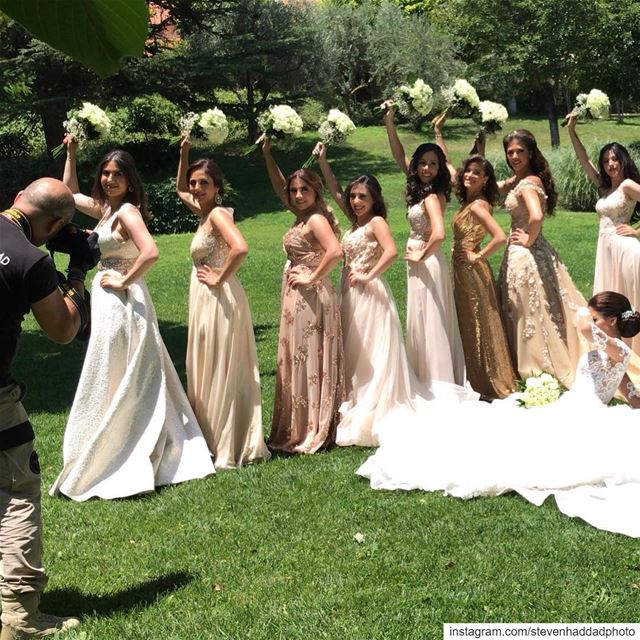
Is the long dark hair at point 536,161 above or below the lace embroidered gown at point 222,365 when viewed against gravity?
above

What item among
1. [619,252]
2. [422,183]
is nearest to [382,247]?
[422,183]

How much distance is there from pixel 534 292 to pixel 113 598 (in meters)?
5.25

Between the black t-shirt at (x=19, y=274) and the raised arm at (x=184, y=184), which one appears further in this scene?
the raised arm at (x=184, y=184)

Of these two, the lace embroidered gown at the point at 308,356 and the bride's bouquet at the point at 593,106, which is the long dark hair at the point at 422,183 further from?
the bride's bouquet at the point at 593,106

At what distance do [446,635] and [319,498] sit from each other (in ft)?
6.25

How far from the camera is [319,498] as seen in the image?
5688mm

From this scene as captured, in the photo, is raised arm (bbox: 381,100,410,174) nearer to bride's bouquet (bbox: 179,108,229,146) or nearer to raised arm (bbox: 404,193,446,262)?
raised arm (bbox: 404,193,446,262)

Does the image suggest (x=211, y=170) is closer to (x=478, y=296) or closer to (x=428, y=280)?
(x=428, y=280)

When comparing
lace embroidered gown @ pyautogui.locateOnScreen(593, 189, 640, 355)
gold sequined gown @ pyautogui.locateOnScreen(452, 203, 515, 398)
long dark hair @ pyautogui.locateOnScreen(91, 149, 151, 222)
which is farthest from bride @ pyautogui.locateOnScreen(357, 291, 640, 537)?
lace embroidered gown @ pyautogui.locateOnScreen(593, 189, 640, 355)

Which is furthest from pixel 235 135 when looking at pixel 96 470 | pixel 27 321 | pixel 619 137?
pixel 96 470

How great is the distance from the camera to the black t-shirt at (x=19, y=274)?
338 cm

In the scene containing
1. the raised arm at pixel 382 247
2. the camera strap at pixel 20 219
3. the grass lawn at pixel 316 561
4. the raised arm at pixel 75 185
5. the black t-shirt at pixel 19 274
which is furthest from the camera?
the raised arm at pixel 382 247

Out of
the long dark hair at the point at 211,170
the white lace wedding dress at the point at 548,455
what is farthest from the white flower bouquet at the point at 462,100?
the white lace wedding dress at the point at 548,455

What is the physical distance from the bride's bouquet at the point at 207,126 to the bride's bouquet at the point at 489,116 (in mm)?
2722
